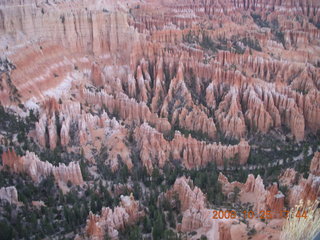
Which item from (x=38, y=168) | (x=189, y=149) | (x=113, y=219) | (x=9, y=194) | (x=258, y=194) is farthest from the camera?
(x=189, y=149)

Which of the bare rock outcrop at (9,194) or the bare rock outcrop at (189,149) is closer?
the bare rock outcrop at (9,194)

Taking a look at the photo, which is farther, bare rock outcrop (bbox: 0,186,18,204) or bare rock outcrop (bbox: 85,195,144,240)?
bare rock outcrop (bbox: 0,186,18,204)

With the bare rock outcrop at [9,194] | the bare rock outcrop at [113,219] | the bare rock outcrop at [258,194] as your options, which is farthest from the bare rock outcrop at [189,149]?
the bare rock outcrop at [9,194]

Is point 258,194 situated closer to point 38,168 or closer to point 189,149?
point 189,149

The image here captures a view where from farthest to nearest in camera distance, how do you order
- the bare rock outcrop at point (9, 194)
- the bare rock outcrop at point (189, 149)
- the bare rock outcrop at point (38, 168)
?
the bare rock outcrop at point (189, 149)
the bare rock outcrop at point (38, 168)
the bare rock outcrop at point (9, 194)

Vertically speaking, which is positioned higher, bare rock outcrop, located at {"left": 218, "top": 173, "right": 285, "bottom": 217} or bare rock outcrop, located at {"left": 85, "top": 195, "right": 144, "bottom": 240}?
bare rock outcrop, located at {"left": 218, "top": 173, "right": 285, "bottom": 217}

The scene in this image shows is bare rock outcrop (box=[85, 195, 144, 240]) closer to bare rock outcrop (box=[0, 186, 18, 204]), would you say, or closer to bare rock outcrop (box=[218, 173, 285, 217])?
bare rock outcrop (box=[0, 186, 18, 204])

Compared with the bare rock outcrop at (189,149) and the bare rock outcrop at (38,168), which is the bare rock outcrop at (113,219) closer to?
the bare rock outcrop at (38,168)

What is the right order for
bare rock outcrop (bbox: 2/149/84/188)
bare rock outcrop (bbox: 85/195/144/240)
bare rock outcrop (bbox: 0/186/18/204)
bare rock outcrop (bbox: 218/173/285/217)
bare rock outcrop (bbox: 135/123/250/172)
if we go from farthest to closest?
bare rock outcrop (bbox: 135/123/250/172) → bare rock outcrop (bbox: 2/149/84/188) → bare rock outcrop (bbox: 0/186/18/204) → bare rock outcrop (bbox: 218/173/285/217) → bare rock outcrop (bbox: 85/195/144/240)

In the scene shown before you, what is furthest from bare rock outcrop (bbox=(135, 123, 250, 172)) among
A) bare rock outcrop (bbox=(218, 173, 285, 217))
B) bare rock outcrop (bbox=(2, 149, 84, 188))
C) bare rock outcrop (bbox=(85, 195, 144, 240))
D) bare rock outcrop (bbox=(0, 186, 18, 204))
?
bare rock outcrop (bbox=(0, 186, 18, 204))

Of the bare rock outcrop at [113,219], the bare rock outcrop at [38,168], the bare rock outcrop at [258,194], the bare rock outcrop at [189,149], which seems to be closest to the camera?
the bare rock outcrop at [113,219]

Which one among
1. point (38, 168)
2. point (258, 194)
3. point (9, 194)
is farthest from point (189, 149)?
point (9, 194)

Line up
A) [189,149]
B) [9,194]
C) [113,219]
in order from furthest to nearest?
[189,149] → [9,194] → [113,219]

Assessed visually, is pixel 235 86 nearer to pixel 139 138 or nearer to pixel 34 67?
pixel 139 138
